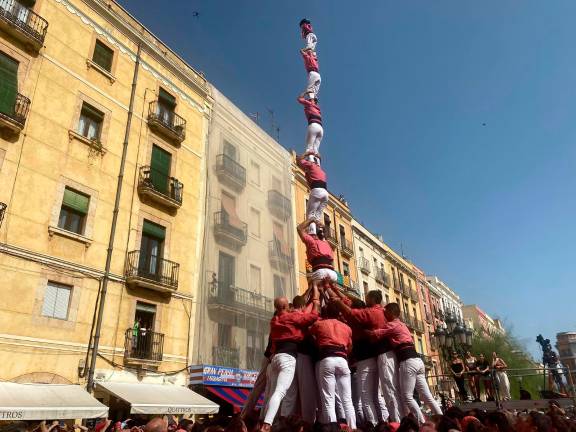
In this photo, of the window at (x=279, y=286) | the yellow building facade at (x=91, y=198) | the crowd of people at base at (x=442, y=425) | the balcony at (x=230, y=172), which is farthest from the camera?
the window at (x=279, y=286)

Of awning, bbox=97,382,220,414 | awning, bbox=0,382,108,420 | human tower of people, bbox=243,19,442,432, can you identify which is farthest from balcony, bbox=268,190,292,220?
human tower of people, bbox=243,19,442,432

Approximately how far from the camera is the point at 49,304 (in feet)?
42.2

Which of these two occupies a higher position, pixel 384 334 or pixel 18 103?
pixel 18 103

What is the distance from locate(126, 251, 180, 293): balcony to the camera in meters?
15.0

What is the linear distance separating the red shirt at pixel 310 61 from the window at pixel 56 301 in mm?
9556

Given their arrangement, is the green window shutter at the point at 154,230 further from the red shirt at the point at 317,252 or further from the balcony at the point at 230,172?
the red shirt at the point at 317,252

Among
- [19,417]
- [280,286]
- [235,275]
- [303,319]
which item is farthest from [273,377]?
[280,286]

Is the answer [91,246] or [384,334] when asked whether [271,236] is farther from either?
[384,334]

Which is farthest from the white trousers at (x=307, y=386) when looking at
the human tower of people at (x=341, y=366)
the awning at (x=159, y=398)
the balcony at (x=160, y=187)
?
the balcony at (x=160, y=187)

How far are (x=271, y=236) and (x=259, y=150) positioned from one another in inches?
165

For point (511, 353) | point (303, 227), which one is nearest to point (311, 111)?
point (303, 227)

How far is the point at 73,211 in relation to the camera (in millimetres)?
14312

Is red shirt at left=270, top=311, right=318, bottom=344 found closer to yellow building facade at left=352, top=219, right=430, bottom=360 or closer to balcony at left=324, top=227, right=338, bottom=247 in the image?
balcony at left=324, top=227, right=338, bottom=247

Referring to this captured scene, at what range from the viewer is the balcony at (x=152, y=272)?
49.3 feet
